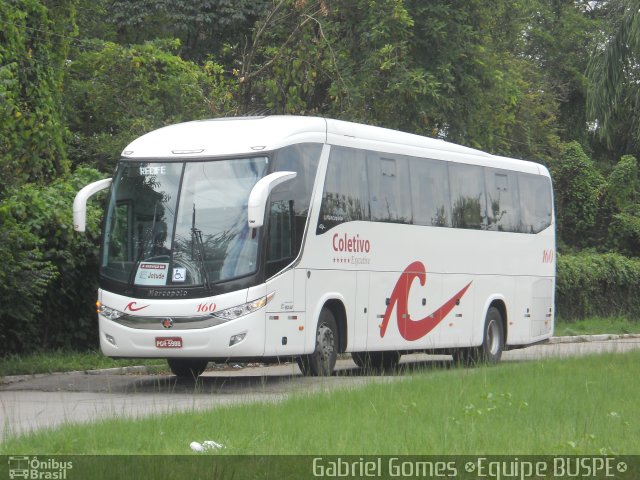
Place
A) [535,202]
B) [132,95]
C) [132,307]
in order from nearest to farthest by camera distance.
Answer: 1. [132,307]
2. [535,202]
3. [132,95]

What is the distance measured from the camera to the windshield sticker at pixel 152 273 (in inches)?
633

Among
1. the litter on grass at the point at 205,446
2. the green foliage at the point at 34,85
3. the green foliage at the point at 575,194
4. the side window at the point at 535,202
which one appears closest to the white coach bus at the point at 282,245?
the side window at the point at 535,202

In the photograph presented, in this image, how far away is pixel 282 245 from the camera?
16.5 m

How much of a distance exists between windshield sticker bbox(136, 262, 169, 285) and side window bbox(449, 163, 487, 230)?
6.62m

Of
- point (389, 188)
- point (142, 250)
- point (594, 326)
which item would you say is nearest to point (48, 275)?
point (142, 250)

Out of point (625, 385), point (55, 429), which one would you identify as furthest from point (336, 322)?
point (55, 429)

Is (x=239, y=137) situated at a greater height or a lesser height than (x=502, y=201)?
greater

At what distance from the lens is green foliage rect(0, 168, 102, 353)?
1738 centimetres

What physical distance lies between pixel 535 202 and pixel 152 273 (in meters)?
10.4

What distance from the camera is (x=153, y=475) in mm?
7832

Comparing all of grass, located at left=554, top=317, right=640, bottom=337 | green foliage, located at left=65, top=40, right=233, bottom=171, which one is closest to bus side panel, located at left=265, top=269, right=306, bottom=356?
green foliage, located at left=65, top=40, right=233, bottom=171

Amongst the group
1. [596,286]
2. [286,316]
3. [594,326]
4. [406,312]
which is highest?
[286,316]

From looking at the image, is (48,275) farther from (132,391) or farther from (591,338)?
(591,338)

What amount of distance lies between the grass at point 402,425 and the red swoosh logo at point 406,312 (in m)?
5.29
